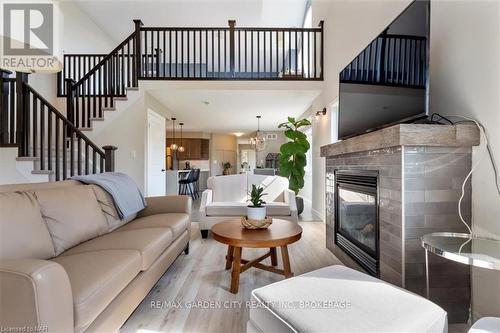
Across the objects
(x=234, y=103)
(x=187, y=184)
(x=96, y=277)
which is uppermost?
(x=234, y=103)

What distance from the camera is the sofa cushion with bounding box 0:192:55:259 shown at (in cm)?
125

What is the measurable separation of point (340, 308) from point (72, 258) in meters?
1.39

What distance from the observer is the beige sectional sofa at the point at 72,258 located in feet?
2.95

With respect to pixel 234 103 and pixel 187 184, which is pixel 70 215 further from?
pixel 187 184

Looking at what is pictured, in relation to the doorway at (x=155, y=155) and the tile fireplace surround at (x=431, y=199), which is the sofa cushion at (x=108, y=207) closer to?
the tile fireplace surround at (x=431, y=199)

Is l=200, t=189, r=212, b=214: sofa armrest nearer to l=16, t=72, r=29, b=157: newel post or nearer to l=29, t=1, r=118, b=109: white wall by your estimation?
l=16, t=72, r=29, b=157: newel post

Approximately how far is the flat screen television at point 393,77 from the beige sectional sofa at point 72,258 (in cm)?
192

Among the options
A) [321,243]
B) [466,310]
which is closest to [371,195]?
[466,310]

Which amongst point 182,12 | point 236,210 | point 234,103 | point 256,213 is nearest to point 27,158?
point 236,210

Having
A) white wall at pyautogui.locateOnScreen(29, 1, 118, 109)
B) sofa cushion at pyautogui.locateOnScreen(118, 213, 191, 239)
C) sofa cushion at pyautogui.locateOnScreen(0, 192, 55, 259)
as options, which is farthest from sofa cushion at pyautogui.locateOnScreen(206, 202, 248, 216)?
white wall at pyautogui.locateOnScreen(29, 1, 118, 109)

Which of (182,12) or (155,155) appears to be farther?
(182,12)

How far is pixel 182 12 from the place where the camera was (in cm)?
572

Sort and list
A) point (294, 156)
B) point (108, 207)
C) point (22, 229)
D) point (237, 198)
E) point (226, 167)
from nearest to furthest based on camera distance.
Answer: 1. point (22, 229)
2. point (108, 207)
3. point (237, 198)
4. point (294, 156)
5. point (226, 167)

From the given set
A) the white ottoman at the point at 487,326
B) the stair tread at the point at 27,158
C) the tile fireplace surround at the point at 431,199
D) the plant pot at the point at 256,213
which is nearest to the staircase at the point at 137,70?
the stair tread at the point at 27,158
